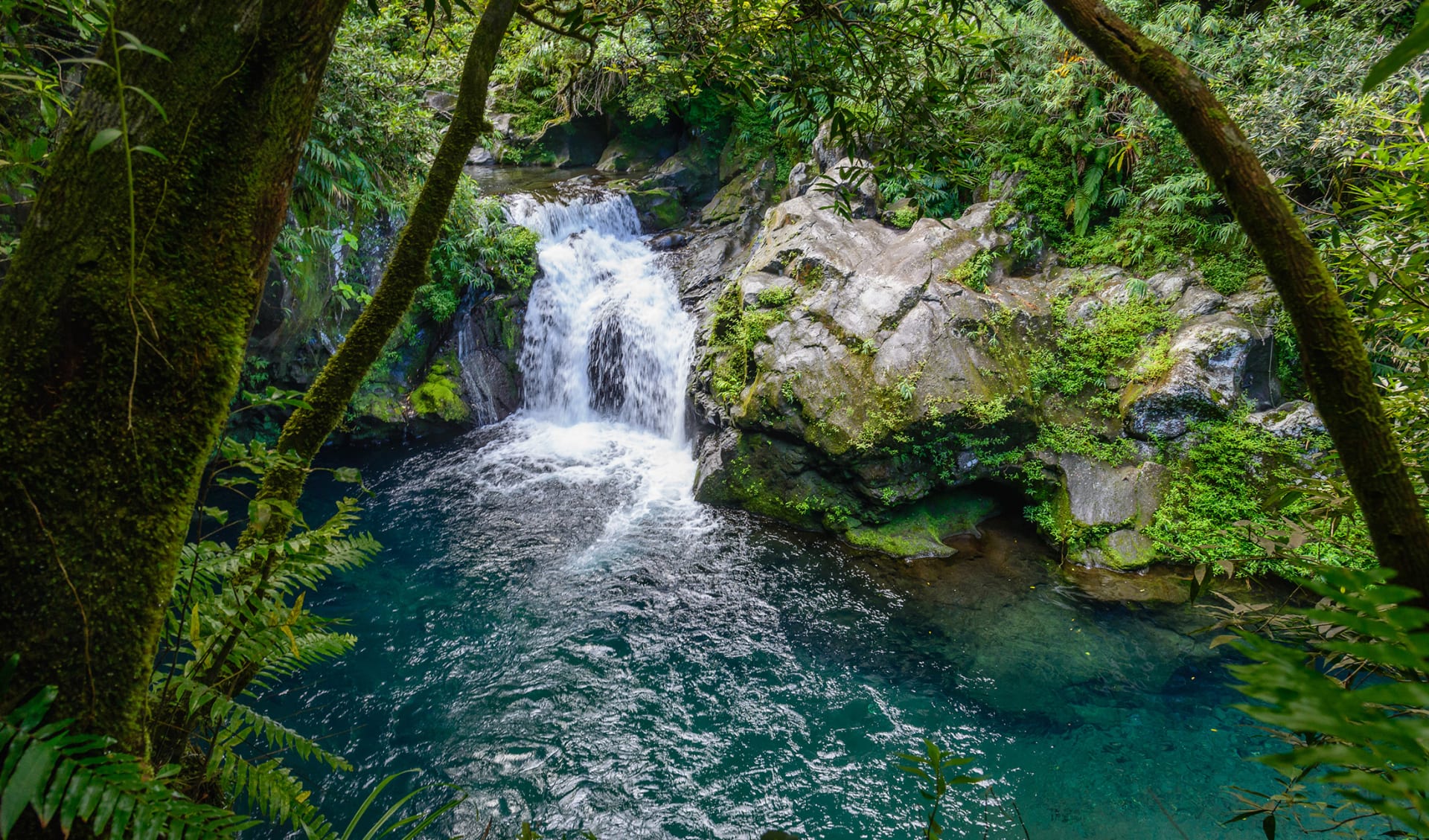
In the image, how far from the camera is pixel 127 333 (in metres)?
1.05

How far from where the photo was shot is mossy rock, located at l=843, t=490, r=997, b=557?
708 cm

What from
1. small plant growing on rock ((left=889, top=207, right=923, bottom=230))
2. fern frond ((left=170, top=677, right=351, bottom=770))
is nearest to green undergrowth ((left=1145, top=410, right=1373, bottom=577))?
small plant growing on rock ((left=889, top=207, right=923, bottom=230))

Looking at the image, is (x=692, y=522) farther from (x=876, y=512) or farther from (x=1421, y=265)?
(x=1421, y=265)

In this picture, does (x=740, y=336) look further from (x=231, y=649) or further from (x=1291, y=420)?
(x=231, y=649)

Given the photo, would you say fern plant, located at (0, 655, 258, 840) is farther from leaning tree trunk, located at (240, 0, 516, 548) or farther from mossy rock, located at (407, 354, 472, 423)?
mossy rock, located at (407, 354, 472, 423)

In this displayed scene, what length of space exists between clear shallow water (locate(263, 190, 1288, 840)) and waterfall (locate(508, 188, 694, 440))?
2.73 meters

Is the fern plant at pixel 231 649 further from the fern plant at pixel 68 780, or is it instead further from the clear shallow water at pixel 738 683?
the clear shallow water at pixel 738 683

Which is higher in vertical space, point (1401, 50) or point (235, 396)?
point (1401, 50)

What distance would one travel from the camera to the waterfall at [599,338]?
10242 millimetres

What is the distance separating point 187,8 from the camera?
3.49 ft

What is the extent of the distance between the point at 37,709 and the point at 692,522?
6.75 meters

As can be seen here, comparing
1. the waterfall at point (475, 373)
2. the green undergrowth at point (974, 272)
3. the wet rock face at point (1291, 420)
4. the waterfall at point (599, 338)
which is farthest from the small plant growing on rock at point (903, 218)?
the waterfall at point (475, 373)

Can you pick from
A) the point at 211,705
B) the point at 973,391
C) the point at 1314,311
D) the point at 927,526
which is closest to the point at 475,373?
the point at 927,526

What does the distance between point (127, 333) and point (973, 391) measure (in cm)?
740
